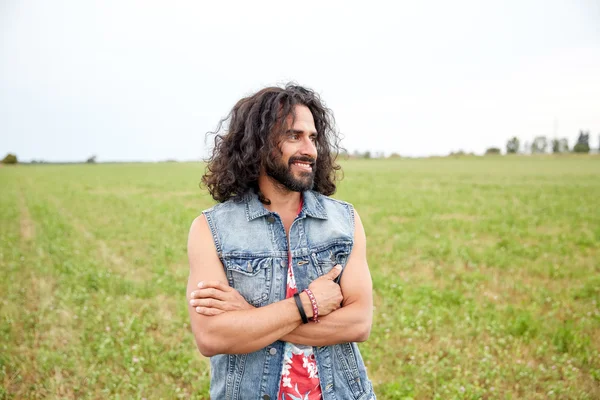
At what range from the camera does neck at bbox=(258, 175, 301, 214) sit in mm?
2549

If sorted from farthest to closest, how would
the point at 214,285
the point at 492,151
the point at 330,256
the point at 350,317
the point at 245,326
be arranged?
the point at 492,151, the point at 330,256, the point at 350,317, the point at 214,285, the point at 245,326

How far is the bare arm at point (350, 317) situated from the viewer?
221cm

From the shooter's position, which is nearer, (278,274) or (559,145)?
(278,274)

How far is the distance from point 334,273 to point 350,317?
271 mm

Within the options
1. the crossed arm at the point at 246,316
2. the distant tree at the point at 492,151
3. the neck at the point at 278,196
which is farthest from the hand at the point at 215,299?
the distant tree at the point at 492,151

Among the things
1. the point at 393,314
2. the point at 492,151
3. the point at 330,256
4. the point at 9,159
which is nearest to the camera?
the point at 330,256

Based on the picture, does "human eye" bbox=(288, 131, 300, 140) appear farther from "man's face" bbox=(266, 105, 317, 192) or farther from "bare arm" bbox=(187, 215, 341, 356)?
"bare arm" bbox=(187, 215, 341, 356)

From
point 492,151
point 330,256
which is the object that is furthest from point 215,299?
point 492,151

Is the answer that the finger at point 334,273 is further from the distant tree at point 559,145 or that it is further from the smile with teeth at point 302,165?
the distant tree at point 559,145

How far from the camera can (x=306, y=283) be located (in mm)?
2359

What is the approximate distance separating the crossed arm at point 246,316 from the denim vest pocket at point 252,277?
61mm

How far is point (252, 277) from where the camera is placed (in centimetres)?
229

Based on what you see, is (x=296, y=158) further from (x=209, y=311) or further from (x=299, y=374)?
(x=299, y=374)

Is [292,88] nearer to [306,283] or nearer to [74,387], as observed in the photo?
[306,283]
